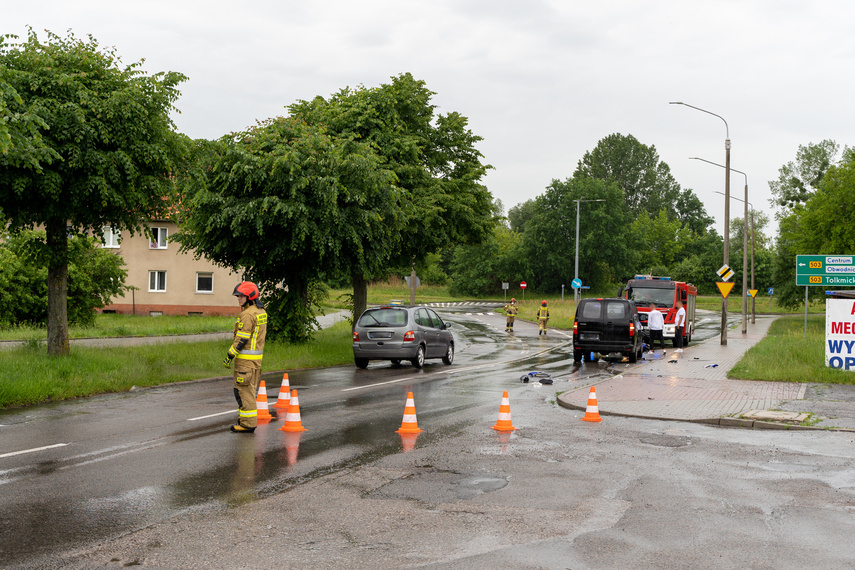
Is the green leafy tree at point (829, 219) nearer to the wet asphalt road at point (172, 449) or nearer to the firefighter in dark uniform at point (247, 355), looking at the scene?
the wet asphalt road at point (172, 449)

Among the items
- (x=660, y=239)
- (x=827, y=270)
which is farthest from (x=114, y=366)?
(x=660, y=239)

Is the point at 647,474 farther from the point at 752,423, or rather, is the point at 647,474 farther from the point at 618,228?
the point at 618,228

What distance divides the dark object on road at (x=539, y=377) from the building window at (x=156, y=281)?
33692mm

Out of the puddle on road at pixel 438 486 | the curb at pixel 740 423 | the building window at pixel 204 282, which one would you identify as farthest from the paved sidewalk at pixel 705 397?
the building window at pixel 204 282

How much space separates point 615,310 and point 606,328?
23.5 inches

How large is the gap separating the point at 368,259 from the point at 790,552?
18.5m

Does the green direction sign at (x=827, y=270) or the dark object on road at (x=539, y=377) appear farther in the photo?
the green direction sign at (x=827, y=270)

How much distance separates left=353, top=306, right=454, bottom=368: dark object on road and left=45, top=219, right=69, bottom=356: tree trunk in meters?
7.03

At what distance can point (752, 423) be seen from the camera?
1143 cm

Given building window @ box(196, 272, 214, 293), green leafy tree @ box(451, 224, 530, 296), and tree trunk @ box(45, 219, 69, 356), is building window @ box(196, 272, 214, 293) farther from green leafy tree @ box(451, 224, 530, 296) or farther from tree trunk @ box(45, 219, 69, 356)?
green leafy tree @ box(451, 224, 530, 296)

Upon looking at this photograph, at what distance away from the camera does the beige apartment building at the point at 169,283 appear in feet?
155

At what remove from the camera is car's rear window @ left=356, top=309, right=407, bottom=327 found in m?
20.5

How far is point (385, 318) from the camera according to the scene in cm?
2053

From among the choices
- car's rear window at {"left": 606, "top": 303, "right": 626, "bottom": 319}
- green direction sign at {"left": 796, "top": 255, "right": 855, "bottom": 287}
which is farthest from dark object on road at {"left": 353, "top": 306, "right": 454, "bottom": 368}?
green direction sign at {"left": 796, "top": 255, "right": 855, "bottom": 287}
